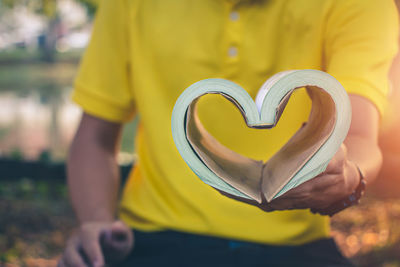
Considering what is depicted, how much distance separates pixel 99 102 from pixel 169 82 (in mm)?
188

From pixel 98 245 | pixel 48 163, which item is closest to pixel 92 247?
pixel 98 245

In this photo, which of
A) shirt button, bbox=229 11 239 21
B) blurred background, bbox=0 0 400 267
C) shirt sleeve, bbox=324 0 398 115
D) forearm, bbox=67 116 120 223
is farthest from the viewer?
blurred background, bbox=0 0 400 267

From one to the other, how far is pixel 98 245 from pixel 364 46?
25.2 inches

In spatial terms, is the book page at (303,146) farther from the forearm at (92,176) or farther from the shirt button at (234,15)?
the forearm at (92,176)

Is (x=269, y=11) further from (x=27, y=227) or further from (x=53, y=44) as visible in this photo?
(x=53, y=44)

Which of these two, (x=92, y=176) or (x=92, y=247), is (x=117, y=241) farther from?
(x=92, y=176)

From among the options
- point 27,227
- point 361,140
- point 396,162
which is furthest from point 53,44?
point 361,140

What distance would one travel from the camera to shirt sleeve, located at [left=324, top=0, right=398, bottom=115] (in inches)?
29.3

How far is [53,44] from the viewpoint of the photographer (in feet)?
12.9

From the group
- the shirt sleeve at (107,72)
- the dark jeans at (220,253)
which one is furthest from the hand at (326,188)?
the shirt sleeve at (107,72)

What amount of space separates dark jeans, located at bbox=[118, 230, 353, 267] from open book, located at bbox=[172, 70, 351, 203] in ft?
1.40

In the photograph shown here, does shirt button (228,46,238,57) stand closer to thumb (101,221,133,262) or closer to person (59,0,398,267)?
person (59,0,398,267)

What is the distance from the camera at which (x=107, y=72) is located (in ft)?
→ 3.43

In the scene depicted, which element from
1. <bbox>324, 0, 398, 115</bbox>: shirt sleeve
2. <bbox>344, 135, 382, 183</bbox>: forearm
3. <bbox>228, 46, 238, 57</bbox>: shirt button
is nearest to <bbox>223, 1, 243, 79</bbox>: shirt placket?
<bbox>228, 46, 238, 57</bbox>: shirt button
